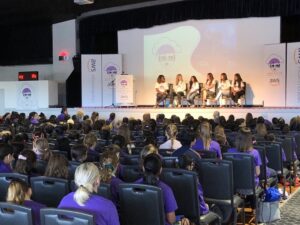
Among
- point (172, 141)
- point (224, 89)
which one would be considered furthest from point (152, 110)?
point (172, 141)

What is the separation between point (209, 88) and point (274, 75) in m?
1.92

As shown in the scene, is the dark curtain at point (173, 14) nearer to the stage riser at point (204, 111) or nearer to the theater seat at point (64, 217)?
the stage riser at point (204, 111)

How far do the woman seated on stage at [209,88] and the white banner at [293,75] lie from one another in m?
2.10

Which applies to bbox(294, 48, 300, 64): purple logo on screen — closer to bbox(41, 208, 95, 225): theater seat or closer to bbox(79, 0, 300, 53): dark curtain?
bbox(79, 0, 300, 53): dark curtain

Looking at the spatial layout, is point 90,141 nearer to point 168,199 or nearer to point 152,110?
point 168,199

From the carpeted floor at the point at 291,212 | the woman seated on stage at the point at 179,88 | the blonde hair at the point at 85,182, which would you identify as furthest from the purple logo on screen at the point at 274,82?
the blonde hair at the point at 85,182

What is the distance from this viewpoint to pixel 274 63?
12.6 metres

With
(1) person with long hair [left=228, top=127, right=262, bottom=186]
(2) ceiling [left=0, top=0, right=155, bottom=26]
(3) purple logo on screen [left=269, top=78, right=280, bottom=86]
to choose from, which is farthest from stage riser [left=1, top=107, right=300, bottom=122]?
(1) person with long hair [left=228, top=127, right=262, bottom=186]

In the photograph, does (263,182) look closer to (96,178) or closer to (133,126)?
(96,178)

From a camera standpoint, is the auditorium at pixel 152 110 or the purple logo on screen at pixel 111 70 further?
the purple logo on screen at pixel 111 70

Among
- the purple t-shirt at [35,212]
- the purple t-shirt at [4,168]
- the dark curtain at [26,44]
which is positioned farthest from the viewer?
the dark curtain at [26,44]

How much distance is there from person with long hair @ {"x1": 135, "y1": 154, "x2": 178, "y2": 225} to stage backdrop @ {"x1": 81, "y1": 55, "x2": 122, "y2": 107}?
12.3m

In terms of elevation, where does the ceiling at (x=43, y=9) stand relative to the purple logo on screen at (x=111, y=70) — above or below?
above

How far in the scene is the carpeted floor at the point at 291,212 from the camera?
15.5ft
